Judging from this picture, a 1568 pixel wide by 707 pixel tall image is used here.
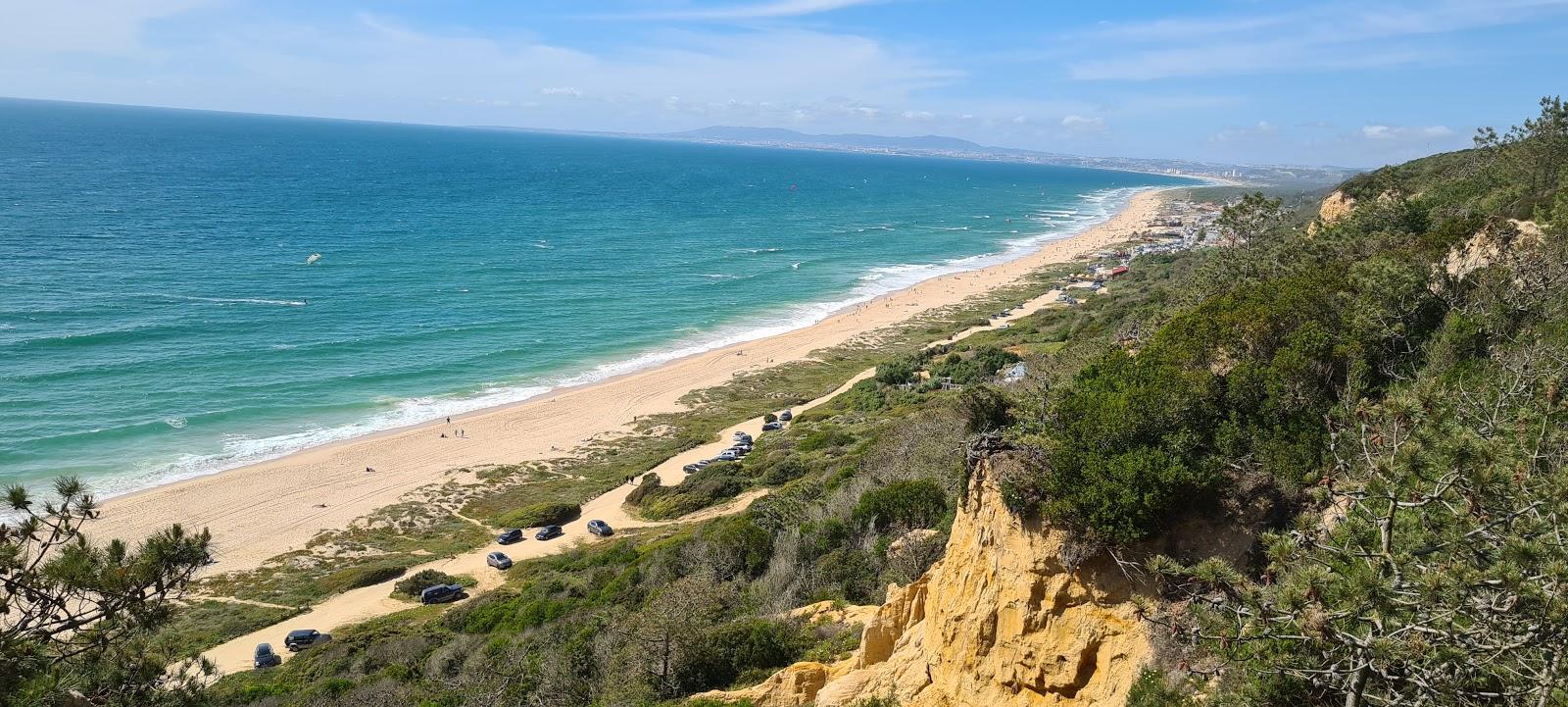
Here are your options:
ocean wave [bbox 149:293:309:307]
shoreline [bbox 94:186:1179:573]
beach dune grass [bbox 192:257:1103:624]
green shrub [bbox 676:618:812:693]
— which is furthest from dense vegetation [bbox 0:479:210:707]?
ocean wave [bbox 149:293:309:307]

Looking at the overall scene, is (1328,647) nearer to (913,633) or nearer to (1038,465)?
(1038,465)

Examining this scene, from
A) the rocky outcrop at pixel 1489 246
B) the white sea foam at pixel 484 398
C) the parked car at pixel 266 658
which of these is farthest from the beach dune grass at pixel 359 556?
the rocky outcrop at pixel 1489 246

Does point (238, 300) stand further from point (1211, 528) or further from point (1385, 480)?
point (1385, 480)

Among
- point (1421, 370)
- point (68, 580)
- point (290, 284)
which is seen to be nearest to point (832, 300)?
point (290, 284)

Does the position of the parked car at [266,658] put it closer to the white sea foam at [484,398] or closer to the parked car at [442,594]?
the parked car at [442,594]

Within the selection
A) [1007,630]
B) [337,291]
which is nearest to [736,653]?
[1007,630]

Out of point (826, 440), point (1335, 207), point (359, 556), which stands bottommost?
point (359, 556)

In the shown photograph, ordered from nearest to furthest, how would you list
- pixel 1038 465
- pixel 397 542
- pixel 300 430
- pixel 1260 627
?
pixel 1260 627 < pixel 1038 465 < pixel 397 542 < pixel 300 430
